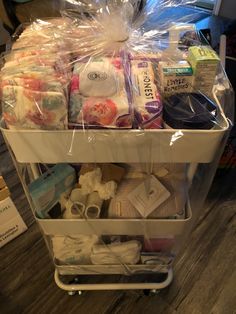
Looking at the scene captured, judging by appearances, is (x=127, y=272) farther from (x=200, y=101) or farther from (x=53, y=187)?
(x=200, y=101)

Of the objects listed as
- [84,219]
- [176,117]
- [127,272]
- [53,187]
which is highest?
[176,117]

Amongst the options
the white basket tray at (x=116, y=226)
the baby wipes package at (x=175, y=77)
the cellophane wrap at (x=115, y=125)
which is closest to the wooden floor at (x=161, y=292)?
the cellophane wrap at (x=115, y=125)

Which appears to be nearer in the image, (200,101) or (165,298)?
(200,101)

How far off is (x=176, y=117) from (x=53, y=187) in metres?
0.34

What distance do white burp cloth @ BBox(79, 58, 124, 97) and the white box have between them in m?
0.71

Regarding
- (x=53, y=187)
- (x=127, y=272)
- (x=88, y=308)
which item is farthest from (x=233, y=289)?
(x=53, y=187)

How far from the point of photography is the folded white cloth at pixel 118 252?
86 cm

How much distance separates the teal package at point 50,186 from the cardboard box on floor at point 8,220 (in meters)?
0.42

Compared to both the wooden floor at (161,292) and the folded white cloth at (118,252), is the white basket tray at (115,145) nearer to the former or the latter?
the folded white cloth at (118,252)

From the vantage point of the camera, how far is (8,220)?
3.81 ft

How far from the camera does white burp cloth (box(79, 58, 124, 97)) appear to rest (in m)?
0.55

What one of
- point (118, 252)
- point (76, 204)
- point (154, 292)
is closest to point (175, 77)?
point (76, 204)

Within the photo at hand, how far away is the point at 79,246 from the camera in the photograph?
875mm

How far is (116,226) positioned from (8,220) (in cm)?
58
